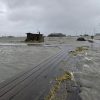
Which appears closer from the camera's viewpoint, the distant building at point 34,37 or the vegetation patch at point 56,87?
the vegetation patch at point 56,87

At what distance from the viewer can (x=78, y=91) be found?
7.94 meters

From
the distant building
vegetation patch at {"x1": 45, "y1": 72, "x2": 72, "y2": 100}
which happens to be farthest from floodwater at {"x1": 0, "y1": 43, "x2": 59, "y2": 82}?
the distant building

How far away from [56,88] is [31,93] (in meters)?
1.15

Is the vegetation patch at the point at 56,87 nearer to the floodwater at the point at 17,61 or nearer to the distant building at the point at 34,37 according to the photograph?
the floodwater at the point at 17,61

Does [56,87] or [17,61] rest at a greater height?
[56,87]

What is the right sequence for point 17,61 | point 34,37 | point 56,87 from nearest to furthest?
1. point 56,87
2. point 17,61
3. point 34,37

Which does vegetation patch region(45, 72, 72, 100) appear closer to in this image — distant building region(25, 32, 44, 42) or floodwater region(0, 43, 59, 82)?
floodwater region(0, 43, 59, 82)

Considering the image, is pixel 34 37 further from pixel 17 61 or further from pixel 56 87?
pixel 56 87

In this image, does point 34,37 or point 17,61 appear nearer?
point 17,61

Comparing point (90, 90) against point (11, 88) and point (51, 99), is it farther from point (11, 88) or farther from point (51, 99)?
point (11, 88)

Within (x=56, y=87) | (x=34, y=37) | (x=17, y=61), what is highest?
(x=56, y=87)

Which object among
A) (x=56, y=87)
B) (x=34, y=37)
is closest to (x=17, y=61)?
(x=56, y=87)

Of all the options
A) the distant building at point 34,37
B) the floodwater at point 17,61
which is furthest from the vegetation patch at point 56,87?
the distant building at point 34,37

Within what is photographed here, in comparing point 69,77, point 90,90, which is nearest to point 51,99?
point 90,90
